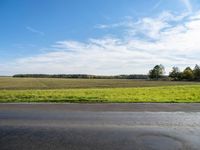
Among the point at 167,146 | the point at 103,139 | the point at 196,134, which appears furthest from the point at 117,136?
the point at 196,134

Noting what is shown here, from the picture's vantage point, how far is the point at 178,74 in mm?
129000

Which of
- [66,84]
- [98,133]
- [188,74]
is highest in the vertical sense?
[188,74]

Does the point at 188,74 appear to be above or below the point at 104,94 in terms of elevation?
above

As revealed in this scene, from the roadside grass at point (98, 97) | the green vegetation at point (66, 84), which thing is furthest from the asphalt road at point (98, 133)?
the green vegetation at point (66, 84)

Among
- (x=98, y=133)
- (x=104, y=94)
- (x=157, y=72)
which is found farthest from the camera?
(x=157, y=72)

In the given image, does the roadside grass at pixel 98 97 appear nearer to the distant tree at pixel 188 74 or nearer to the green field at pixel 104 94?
the green field at pixel 104 94

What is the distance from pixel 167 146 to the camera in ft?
23.2

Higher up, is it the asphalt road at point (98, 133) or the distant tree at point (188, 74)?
the distant tree at point (188, 74)

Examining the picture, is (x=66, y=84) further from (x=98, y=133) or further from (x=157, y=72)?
(x=157, y=72)

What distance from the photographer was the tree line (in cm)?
11669

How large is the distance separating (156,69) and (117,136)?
137205 mm

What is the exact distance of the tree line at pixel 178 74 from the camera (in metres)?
117

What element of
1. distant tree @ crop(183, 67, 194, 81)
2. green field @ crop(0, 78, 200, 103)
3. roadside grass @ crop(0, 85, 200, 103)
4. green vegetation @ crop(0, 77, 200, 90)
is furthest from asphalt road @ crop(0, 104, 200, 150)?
distant tree @ crop(183, 67, 194, 81)

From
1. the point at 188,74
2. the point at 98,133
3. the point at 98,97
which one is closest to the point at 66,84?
the point at 98,97
